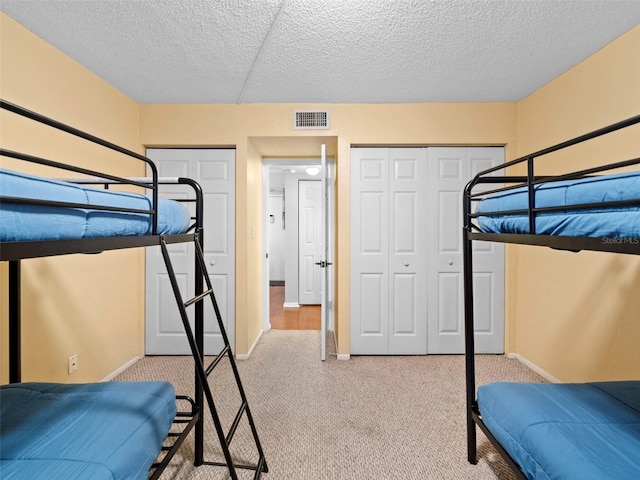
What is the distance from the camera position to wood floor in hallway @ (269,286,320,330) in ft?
13.4

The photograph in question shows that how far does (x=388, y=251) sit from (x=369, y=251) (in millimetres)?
183

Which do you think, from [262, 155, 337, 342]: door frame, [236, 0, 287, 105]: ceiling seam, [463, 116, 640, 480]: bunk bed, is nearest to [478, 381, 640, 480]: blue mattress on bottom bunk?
[463, 116, 640, 480]: bunk bed

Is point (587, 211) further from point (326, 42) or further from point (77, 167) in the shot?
point (326, 42)

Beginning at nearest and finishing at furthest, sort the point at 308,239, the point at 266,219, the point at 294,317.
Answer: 1. the point at 266,219
2. the point at 294,317
3. the point at 308,239

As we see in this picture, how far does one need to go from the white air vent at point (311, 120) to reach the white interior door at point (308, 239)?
2.35 metres

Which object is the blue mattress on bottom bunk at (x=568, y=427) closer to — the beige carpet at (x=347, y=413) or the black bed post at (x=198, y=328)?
the beige carpet at (x=347, y=413)

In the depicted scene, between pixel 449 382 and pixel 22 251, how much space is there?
270 centimetres

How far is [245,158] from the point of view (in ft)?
9.60

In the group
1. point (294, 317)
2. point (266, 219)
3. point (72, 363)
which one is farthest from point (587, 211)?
point (294, 317)

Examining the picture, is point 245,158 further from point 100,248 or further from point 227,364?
point 100,248

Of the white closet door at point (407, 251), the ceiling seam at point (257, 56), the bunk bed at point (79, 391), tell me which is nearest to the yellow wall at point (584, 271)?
the white closet door at point (407, 251)

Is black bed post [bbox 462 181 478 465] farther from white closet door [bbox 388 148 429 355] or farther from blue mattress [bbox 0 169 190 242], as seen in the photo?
blue mattress [bbox 0 169 190 242]

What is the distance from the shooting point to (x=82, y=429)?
1.04 metres

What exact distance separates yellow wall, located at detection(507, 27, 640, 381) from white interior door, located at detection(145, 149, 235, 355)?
2.71m
